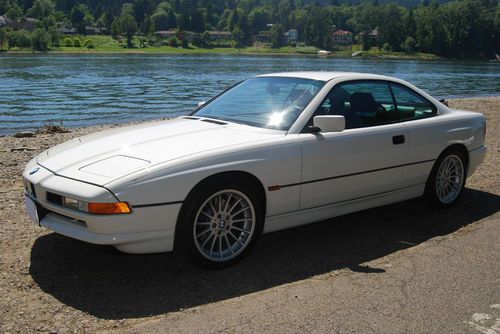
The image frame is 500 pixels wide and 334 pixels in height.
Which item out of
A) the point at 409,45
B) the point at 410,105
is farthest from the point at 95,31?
the point at 410,105

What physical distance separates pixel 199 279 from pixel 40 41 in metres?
119

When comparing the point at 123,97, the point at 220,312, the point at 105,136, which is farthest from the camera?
the point at 123,97

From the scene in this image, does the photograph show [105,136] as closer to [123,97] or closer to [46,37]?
[123,97]

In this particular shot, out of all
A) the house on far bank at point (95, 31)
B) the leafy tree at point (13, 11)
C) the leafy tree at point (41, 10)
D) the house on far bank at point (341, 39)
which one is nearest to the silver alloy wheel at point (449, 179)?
the house on far bank at point (341, 39)

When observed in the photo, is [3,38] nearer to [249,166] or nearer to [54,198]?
[54,198]

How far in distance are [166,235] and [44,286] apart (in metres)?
0.95

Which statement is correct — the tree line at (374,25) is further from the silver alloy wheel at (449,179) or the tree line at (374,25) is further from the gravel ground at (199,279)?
the gravel ground at (199,279)

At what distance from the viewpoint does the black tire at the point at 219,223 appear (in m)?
4.00

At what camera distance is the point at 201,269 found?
14.0 ft

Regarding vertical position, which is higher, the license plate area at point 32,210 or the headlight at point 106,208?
the headlight at point 106,208

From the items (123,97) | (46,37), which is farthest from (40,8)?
(123,97)

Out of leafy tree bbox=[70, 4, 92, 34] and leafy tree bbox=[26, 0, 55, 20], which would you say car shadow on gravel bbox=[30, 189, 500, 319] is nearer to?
leafy tree bbox=[70, 4, 92, 34]

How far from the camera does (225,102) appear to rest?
5.45 meters

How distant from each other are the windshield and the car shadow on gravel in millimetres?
1151
